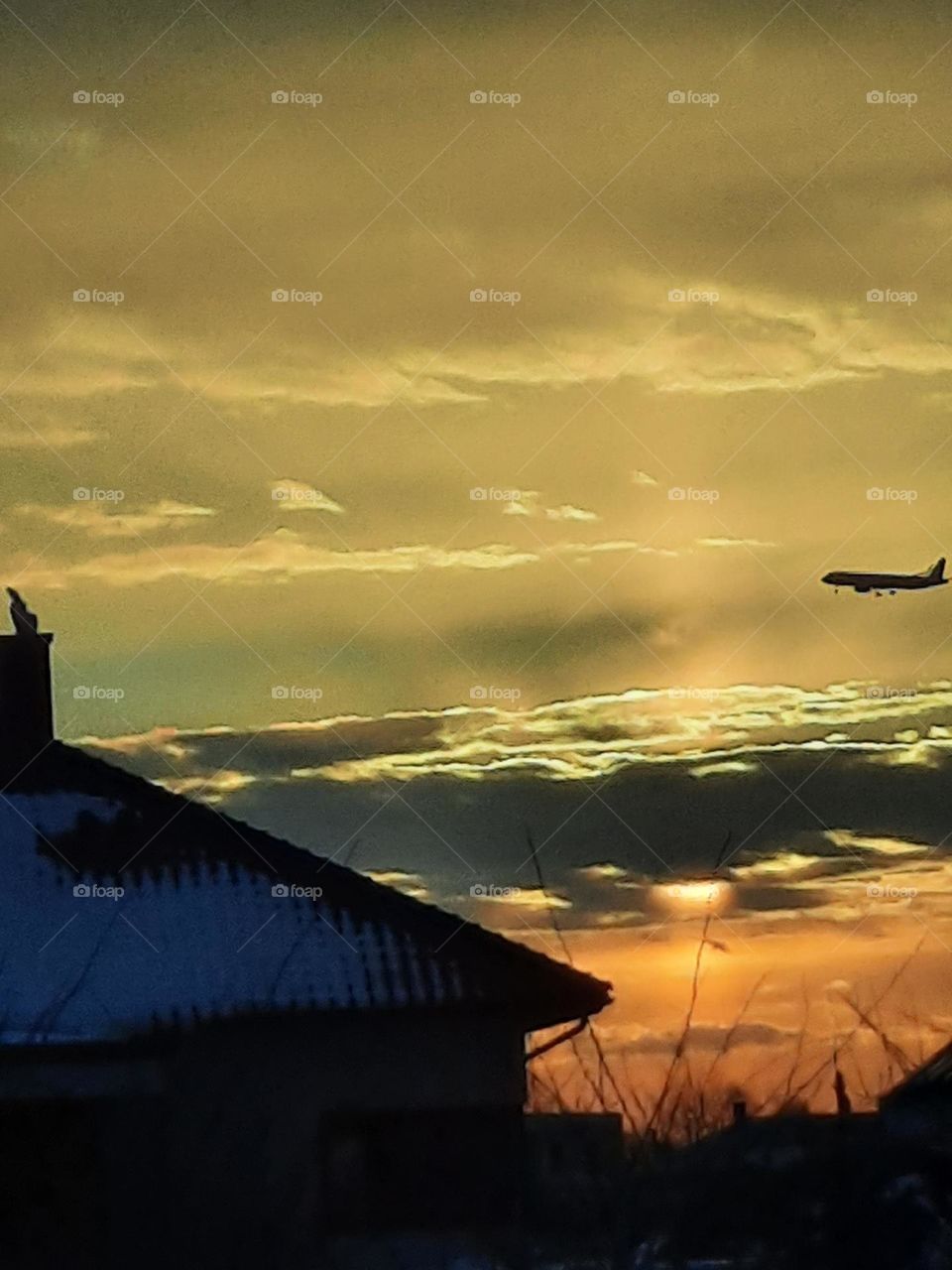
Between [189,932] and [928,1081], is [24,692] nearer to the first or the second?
[189,932]

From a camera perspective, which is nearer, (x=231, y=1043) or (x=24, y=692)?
(x=231, y=1043)

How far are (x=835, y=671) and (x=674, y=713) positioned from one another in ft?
1.84

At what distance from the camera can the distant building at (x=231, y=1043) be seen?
8.83 metres

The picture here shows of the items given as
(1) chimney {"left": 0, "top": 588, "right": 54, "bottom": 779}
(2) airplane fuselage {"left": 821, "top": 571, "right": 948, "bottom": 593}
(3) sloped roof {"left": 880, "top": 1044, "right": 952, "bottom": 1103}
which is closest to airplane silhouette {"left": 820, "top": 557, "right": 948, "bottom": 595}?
(2) airplane fuselage {"left": 821, "top": 571, "right": 948, "bottom": 593}

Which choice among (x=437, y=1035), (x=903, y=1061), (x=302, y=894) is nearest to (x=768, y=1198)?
(x=903, y=1061)

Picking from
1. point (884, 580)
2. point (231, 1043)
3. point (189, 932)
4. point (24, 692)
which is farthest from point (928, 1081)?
point (24, 692)

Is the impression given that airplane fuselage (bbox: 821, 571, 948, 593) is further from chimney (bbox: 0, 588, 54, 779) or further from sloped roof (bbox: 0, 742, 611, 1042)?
chimney (bbox: 0, 588, 54, 779)

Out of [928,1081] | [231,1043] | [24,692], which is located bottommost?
[928,1081]

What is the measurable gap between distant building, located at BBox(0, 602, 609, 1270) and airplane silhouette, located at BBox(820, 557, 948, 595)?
5.19 feet

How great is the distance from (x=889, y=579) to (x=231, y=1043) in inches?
104

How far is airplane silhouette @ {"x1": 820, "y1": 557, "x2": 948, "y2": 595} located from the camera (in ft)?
29.8

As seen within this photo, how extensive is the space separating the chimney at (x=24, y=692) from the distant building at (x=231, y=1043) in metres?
0.02

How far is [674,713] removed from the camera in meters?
9.10

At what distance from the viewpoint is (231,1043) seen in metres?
8.92
